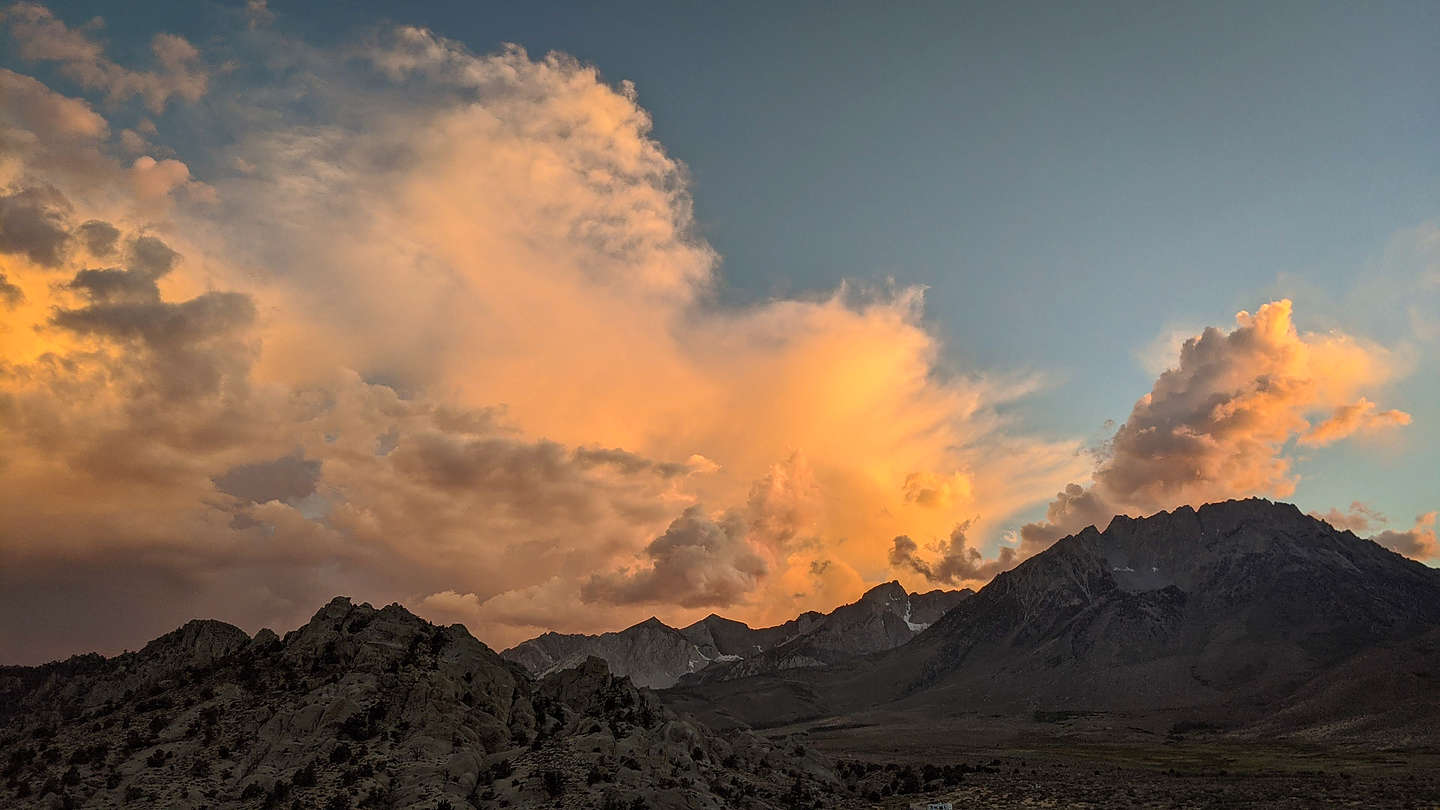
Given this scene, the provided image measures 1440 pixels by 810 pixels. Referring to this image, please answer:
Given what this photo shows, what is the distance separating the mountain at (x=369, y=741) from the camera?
2052 inches

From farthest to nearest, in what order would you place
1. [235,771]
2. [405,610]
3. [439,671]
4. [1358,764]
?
1. [1358,764]
2. [405,610]
3. [439,671]
4. [235,771]

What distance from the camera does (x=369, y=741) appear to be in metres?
57.5

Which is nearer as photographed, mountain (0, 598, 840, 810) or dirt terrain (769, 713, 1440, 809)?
mountain (0, 598, 840, 810)

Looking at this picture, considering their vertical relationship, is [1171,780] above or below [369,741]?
below

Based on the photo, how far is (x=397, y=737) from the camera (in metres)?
58.6

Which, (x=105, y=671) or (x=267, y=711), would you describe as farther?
(x=105, y=671)

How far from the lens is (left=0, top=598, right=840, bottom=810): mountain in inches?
2052

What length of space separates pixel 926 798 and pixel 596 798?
4739 centimetres

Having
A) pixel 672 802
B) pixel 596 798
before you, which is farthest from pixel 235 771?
pixel 672 802

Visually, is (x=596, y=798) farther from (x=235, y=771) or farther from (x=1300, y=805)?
(x=1300, y=805)

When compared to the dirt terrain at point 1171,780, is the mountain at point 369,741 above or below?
above

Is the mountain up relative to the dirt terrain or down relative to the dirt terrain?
up

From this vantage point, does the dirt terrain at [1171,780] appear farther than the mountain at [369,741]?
Yes

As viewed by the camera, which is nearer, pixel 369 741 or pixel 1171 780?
pixel 369 741
